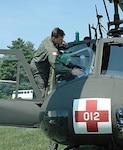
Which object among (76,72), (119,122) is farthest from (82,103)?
(76,72)

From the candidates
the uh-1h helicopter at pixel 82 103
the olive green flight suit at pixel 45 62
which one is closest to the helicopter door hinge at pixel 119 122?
the uh-1h helicopter at pixel 82 103

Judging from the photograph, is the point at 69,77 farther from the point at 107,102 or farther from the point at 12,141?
the point at 12,141

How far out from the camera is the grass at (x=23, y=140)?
7.56 meters

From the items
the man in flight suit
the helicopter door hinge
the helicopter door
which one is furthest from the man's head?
the helicopter door hinge

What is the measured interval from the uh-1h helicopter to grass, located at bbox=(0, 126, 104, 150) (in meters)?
1.97

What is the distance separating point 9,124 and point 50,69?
1.18 meters

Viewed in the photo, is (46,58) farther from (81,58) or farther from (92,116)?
(92,116)

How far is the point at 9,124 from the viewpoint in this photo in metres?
5.67

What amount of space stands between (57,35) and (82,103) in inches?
74.4

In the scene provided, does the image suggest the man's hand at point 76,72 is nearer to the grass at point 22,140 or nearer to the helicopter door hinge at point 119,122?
the helicopter door hinge at point 119,122

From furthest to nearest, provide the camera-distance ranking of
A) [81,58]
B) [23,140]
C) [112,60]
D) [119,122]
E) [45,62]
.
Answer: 1. [23,140]
2. [45,62]
3. [81,58]
4. [112,60]
5. [119,122]

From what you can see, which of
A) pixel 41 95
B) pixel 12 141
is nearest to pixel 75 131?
pixel 41 95

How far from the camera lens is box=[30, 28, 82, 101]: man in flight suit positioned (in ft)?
19.5

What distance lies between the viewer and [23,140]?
27.4 ft
